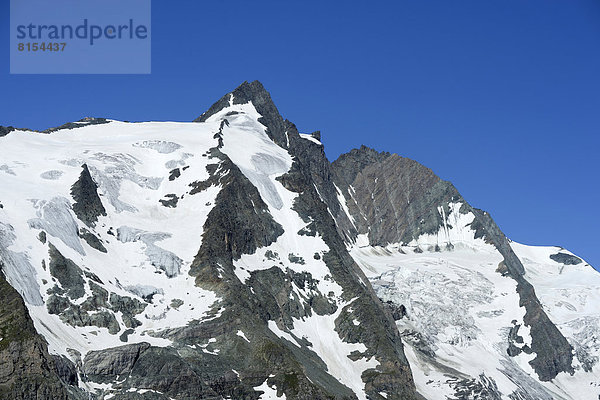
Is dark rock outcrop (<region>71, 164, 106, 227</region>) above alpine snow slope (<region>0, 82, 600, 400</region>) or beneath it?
above

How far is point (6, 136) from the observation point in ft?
655

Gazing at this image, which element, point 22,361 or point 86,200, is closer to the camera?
point 22,361

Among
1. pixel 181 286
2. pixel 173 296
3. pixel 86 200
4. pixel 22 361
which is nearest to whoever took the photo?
pixel 22 361

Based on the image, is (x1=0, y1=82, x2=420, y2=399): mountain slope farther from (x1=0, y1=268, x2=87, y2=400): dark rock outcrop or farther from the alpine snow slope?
(x1=0, y1=268, x2=87, y2=400): dark rock outcrop

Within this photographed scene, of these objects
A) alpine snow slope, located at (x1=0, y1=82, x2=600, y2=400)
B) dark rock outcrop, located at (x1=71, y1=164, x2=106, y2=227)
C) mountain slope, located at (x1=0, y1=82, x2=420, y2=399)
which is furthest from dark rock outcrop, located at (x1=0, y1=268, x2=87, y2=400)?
dark rock outcrop, located at (x1=71, y1=164, x2=106, y2=227)

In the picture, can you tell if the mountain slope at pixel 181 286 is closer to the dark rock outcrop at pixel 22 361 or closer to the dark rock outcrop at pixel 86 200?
the dark rock outcrop at pixel 86 200

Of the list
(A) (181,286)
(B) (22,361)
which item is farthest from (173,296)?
(B) (22,361)

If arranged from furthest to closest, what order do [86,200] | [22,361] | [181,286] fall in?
[86,200] → [181,286] → [22,361]

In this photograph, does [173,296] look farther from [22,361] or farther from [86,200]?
[22,361]

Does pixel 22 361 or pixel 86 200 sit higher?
pixel 86 200

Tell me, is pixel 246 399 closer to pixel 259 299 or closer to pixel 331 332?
pixel 259 299

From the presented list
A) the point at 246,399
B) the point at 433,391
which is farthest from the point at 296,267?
the point at 246,399

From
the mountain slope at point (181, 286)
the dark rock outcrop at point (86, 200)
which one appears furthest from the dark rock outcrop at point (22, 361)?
the dark rock outcrop at point (86, 200)

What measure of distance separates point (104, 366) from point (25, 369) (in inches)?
865
